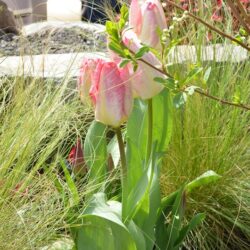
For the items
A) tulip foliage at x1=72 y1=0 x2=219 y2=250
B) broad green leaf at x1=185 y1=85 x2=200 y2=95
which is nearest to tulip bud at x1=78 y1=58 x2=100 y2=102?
tulip foliage at x1=72 y1=0 x2=219 y2=250

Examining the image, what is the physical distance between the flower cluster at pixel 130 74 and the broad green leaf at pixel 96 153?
19 cm

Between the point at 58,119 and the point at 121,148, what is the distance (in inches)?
17.2

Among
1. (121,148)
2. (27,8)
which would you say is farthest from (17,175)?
(27,8)

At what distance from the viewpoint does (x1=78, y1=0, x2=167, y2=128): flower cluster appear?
132 centimetres

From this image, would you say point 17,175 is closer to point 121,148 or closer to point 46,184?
point 46,184

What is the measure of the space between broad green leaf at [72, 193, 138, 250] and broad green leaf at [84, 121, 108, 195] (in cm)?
12

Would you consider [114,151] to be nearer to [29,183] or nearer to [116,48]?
[29,183]

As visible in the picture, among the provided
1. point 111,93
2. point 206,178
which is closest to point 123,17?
point 111,93

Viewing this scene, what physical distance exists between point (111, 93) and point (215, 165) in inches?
27.7

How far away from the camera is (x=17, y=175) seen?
1.54 m

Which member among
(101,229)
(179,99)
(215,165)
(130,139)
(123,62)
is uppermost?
(123,62)

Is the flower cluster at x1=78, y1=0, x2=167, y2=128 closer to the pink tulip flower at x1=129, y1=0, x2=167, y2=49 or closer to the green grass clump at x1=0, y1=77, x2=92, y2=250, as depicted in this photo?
the pink tulip flower at x1=129, y1=0, x2=167, y2=49

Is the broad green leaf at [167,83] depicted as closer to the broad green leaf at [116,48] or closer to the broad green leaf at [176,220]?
the broad green leaf at [116,48]

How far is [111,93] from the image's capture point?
1.34 m
